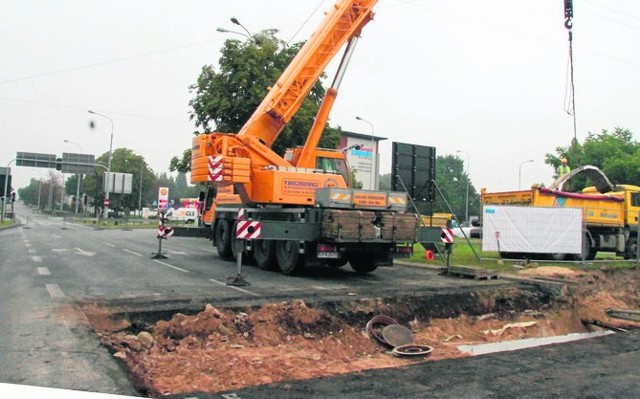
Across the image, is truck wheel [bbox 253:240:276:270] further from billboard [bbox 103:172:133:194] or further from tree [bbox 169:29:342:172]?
billboard [bbox 103:172:133:194]

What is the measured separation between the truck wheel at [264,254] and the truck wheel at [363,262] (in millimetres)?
1985

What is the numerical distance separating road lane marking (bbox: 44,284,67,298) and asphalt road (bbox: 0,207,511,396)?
2 centimetres

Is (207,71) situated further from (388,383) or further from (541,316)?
(388,383)

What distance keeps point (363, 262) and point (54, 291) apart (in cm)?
721

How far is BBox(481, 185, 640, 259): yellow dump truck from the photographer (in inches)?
716

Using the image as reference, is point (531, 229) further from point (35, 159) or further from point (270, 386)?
point (35, 159)

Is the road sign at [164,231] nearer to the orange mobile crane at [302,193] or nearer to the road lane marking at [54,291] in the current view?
the orange mobile crane at [302,193]

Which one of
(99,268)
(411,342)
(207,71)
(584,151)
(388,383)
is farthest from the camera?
(584,151)

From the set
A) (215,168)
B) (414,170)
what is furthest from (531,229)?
(215,168)

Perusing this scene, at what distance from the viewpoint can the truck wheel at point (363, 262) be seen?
526 inches

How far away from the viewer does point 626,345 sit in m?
8.23

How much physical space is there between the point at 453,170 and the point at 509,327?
13300 centimetres

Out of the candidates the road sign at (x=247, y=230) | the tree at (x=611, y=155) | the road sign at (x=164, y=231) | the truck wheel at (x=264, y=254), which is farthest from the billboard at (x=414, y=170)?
the tree at (x=611, y=155)

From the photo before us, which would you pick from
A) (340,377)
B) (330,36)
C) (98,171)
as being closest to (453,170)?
(98,171)
